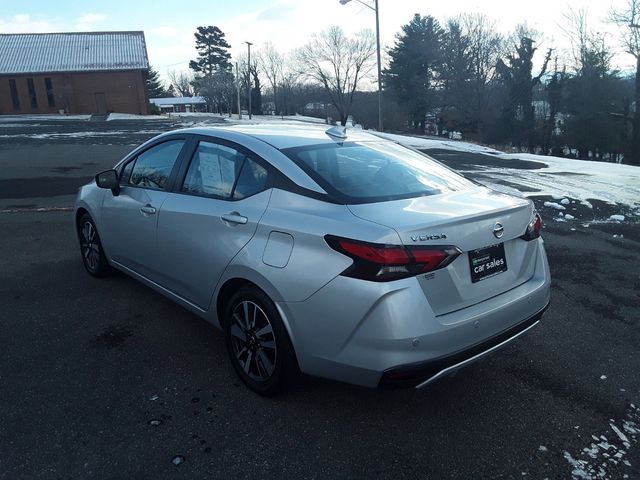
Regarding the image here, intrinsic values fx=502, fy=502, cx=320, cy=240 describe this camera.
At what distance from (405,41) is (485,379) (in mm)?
60090

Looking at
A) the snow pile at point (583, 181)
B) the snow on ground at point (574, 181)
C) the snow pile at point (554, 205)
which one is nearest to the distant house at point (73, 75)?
the snow on ground at point (574, 181)

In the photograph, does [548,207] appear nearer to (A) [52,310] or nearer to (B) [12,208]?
(A) [52,310]

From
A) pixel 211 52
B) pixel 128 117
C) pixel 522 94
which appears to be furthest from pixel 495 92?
pixel 211 52

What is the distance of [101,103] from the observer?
171 ft

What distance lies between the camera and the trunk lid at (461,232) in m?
2.48

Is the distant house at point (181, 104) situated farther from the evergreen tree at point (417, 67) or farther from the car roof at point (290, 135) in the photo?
the car roof at point (290, 135)

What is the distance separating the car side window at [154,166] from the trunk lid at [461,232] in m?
1.85

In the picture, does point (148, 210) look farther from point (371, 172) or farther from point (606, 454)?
point (606, 454)

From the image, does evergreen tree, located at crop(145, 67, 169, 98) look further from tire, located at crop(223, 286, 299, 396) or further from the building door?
tire, located at crop(223, 286, 299, 396)

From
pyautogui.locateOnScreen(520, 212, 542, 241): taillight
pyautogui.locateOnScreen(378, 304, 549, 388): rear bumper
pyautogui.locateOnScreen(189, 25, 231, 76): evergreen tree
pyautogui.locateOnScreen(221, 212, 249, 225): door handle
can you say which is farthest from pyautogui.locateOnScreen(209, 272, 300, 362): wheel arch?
pyautogui.locateOnScreen(189, 25, 231, 76): evergreen tree

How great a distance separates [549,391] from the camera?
3.13m

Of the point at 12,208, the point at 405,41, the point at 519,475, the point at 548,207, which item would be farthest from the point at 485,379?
the point at 405,41

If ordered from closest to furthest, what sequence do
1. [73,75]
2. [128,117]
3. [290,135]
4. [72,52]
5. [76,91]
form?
[290,135] → [128,117] → [73,75] → [76,91] → [72,52]

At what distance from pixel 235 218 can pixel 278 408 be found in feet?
3.81
